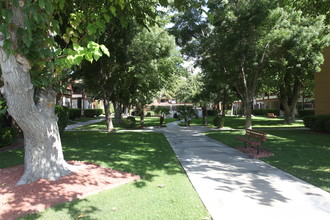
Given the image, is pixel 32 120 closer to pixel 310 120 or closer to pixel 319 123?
pixel 319 123

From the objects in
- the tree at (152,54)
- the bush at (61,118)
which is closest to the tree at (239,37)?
the tree at (152,54)

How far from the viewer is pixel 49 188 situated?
15.4 feet

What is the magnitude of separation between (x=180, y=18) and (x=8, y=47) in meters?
14.4

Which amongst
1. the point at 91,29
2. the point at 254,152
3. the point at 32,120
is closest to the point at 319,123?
the point at 254,152

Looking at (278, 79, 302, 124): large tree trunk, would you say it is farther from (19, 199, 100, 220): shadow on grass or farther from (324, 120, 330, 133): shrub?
(19, 199, 100, 220): shadow on grass

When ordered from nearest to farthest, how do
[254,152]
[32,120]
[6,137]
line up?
1. [32,120]
2. [254,152]
3. [6,137]

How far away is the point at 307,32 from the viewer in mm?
13516

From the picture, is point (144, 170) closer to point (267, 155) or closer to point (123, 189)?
point (123, 189)

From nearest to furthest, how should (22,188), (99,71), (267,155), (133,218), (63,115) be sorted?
(133,218)
(22,188)
(267,155)
(63,115)
(99,71)

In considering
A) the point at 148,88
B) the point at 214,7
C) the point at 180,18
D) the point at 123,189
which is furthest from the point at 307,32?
the point at 123,189

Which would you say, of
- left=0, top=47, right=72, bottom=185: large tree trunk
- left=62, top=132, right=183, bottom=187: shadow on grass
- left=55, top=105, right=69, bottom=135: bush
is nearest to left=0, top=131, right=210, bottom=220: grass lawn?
left=62, top=132, right=183, bottom=187: shadow on grass

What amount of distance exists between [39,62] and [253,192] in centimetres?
465

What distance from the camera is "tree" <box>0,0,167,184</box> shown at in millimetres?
3789

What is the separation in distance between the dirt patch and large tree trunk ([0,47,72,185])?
0.90ft
